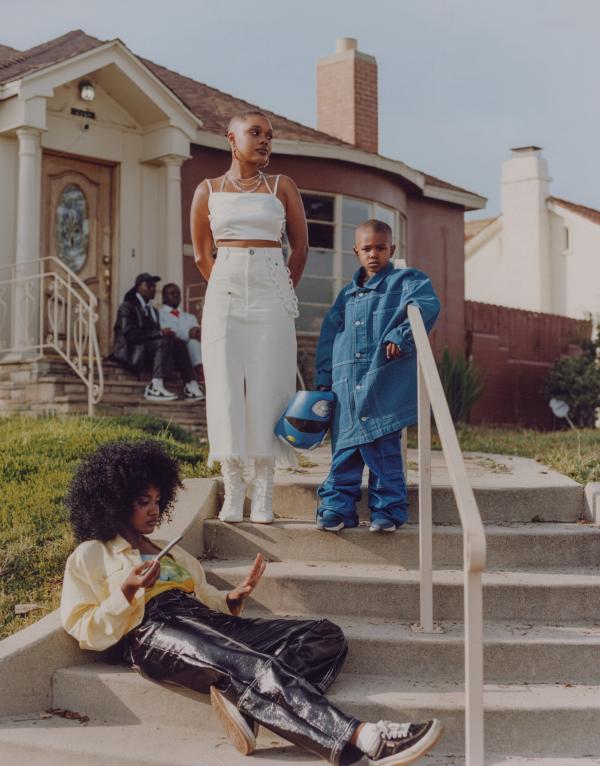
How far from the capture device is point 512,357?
17.1 metres

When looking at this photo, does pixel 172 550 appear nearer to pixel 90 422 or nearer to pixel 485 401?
pixel 90 422

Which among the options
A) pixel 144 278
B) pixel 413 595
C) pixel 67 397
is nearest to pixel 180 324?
pixel 144 278

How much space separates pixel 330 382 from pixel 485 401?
1181 cm

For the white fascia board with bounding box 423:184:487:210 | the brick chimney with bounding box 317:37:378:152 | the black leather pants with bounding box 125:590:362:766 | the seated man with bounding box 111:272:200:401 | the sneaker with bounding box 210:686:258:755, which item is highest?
the brick chimney with bounding box 317:37:378:152

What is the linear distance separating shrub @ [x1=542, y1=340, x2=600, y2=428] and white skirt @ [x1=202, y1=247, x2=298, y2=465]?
12154mm

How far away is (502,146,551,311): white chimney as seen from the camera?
24.5 meters

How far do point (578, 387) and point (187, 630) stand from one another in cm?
1360

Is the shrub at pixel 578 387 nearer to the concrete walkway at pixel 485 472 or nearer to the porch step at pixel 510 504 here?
the concrete walkway at pixel 485 472

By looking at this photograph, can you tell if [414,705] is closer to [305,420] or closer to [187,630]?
[187,630]

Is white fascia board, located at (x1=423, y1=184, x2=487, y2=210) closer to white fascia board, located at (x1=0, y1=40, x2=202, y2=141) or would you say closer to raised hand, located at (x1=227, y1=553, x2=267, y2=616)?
white fascia board, located at (x1=0, y1=40, x2=202, y2=141)

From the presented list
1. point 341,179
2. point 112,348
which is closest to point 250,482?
point 112,348

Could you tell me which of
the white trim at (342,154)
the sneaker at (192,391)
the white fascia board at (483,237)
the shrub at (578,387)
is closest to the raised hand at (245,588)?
the sneaker at (192,391)

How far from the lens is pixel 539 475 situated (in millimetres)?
5930

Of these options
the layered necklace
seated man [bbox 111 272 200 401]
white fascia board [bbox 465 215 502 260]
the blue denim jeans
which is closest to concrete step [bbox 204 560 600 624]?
the blue denim jeans
